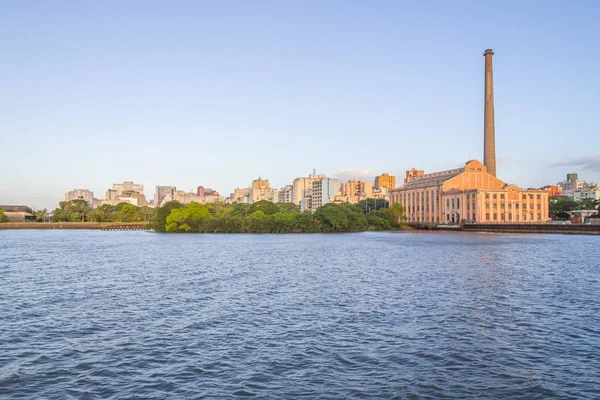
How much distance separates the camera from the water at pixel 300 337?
16.5 m

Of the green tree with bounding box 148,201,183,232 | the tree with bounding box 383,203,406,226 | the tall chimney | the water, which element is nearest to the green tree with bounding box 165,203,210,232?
the green tree with bounding box 148,201,183,232

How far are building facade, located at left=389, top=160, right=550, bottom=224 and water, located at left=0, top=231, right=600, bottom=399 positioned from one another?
130m

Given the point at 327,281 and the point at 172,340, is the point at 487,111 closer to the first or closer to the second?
the point at 327,281

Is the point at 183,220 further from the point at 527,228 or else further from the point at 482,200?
the point at 527,228

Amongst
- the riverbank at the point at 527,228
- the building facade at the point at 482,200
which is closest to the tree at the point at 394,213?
the building facade at the point at 482,200

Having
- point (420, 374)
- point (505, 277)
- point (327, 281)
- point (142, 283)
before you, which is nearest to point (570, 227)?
point (505, 277)

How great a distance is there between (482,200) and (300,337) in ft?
510

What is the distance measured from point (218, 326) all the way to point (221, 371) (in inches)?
265

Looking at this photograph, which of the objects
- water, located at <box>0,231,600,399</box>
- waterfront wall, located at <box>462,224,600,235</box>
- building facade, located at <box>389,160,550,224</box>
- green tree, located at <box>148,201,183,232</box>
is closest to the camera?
water, located at <box>0,231,600,399</box>

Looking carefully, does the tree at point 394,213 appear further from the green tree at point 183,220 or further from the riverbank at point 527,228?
the green tree at point 183,220

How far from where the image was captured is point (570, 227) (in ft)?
436

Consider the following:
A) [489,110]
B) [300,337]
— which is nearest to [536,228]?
[489,110]

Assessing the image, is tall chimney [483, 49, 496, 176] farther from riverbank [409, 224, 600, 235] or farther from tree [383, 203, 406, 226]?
tree [383, 203, 406, 226]

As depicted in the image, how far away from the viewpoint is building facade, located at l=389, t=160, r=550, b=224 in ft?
550
